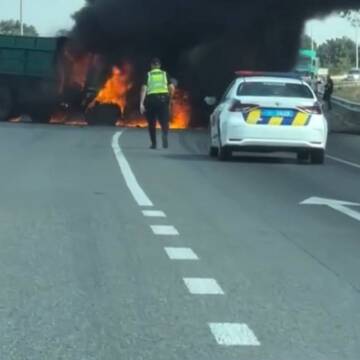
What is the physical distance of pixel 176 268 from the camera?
9375 mm

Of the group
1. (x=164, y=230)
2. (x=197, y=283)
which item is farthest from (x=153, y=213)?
(x=197, y=283)

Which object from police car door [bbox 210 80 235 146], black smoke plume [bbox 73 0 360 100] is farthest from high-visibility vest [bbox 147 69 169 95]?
black smoke plume [bbox 73 0 360 100]

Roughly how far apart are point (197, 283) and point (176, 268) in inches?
26.6

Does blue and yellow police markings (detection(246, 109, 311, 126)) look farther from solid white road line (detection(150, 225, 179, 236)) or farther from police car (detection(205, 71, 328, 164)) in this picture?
solid white road line (detection(150, 225, 179, 236))

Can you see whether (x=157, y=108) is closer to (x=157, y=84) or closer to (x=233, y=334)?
(x=157, y=84)

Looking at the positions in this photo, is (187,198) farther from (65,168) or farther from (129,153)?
(129,153)

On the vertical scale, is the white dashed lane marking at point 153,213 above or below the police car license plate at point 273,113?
below

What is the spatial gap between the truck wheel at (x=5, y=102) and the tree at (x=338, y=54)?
4793 inches

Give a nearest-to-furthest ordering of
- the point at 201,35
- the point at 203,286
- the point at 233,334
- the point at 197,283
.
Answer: the point at 233,334 → the point at 203,286 → the point at 197,283 → the point at 201,35

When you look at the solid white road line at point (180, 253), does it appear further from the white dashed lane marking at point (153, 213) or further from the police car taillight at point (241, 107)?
the police car taillight at point (241, 107)

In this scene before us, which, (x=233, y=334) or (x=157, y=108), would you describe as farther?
(x=157, y=108)

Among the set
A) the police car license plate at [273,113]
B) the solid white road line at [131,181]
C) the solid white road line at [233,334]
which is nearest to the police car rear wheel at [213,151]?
the solid white road line at [131,181]

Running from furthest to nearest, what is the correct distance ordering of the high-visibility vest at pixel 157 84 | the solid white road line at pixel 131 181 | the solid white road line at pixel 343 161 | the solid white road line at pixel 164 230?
1. the high-visibility vest at pixel 157 84
2. the solid white road line at pixel 343 161
3. the solid white road line at pixel 131 181
4. the solid white road line at pixel 164 230

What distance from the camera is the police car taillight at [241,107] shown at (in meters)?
21.0
